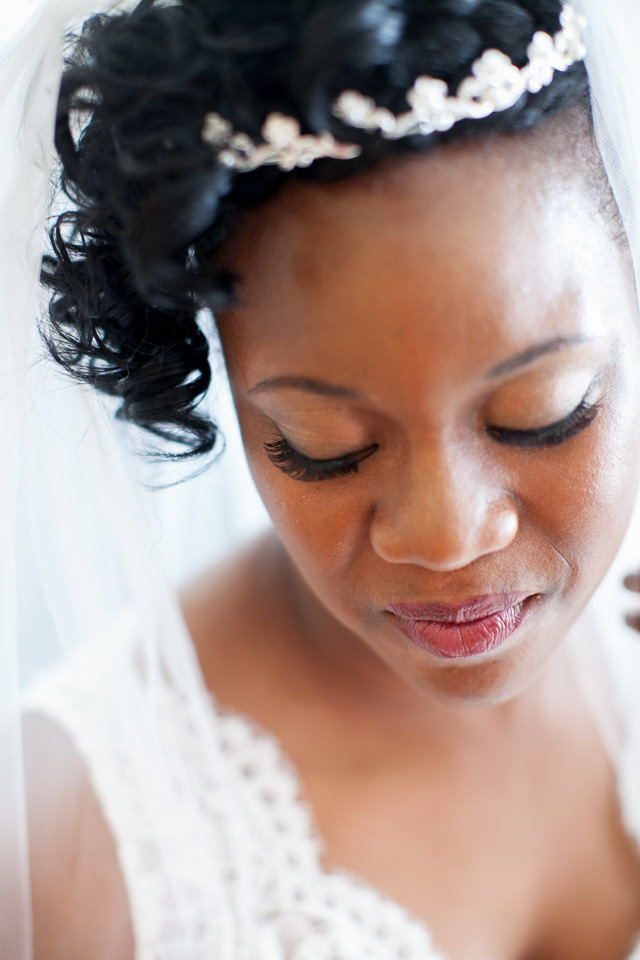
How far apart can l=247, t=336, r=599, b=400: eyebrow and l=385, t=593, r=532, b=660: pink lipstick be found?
26cm

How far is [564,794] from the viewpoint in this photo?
4.38 ft

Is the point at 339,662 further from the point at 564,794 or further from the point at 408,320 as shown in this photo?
the point at 408,320

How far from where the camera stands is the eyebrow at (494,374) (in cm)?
82

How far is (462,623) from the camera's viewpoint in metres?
0.99

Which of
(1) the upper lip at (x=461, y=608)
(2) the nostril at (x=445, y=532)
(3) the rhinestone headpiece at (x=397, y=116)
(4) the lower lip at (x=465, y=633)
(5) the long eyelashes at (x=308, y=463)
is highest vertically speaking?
(3) the rhinestone headpiece at (x=397, y=116)

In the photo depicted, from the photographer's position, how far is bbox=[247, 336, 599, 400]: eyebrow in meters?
0.82

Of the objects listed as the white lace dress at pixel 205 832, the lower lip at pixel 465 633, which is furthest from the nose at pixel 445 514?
the white lace dress at pixel 205 832

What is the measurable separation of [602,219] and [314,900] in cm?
89

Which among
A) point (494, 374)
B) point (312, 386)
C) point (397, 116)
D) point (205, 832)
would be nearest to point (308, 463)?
point (312, 386)

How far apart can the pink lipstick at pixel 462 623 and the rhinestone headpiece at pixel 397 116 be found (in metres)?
0.46

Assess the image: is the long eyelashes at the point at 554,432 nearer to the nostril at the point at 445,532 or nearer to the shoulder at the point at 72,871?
the nostril at the point at 445,532

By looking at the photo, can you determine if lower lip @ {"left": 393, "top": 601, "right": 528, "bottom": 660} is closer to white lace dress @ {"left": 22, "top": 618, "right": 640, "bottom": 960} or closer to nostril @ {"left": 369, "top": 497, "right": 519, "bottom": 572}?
nostril @ {"left": 369, "top": 497, "right": 519, "bottom": 572}

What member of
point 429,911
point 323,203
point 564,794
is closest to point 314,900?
point 429,911

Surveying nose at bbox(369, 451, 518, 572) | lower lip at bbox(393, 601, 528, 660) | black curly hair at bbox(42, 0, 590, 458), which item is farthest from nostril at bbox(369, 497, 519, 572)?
black curly hair at bbox(42, 0, 590, 458)
